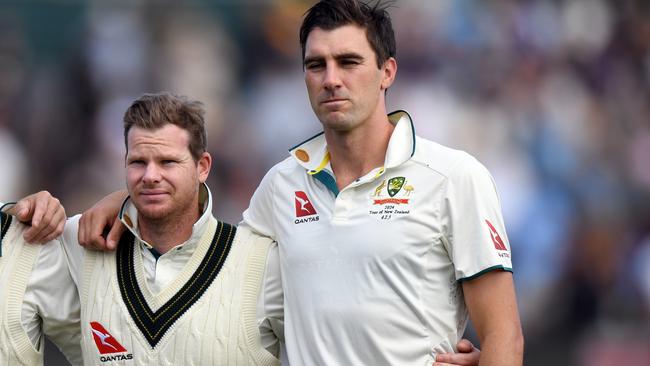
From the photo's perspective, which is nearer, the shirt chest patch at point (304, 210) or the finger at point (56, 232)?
the shirt chest patch at point (304, 210)

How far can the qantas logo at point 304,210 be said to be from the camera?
5.76 m

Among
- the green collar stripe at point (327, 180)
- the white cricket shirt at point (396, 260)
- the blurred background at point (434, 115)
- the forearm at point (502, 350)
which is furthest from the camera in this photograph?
the blurred background at point (434, 115)

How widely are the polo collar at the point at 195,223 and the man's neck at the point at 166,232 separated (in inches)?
1.3

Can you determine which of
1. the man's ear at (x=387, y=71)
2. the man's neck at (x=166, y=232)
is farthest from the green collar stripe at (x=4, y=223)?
the man's ear at (x=387, y=71)

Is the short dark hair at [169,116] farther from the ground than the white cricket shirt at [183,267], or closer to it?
farther from the ground

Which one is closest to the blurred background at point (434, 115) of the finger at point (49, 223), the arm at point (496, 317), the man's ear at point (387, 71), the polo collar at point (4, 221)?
the polo collar at point (4, 221)

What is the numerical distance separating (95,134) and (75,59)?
2.64ft

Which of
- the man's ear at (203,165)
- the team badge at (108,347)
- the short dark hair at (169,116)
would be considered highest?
the short dark hair at (169,116)

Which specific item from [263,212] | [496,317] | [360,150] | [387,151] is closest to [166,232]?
[263,212]

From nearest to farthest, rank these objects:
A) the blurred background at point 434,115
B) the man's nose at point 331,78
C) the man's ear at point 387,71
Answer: the man's nose at point 331,78, the man's ear at point 387,71, the blurred background at point 434,115

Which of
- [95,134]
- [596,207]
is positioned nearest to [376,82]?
[95,134]

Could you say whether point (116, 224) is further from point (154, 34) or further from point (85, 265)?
point (154, 34)

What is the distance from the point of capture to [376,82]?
578 centimetres

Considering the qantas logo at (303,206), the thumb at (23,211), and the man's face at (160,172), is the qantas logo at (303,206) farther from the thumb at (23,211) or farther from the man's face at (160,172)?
the thumb at (23,211)
